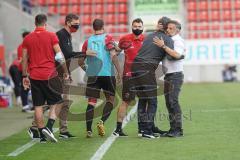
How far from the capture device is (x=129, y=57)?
40.8 feet

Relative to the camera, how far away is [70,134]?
41.8 feet

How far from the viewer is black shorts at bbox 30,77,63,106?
1175cm

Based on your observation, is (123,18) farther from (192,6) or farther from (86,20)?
(192,6)

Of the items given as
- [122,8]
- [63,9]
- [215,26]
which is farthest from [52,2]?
[215,26]

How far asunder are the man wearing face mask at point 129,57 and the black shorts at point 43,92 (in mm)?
1194

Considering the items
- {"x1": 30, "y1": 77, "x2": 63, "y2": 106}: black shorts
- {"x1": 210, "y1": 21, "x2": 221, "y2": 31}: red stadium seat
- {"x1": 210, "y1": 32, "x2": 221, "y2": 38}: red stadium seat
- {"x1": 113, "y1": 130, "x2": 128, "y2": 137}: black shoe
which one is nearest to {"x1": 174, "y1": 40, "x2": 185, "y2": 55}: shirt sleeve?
{"x1": 113, "y1": 130, "x2": 128, "y2": 137}: black shoe

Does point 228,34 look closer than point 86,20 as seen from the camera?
Yes

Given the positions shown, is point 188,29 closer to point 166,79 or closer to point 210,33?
point 210,33

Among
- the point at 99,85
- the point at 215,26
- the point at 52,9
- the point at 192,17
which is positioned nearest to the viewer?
the point at 99,85

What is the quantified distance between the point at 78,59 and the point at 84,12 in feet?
92.5

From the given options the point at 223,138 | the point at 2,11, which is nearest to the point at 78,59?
the point at 223,138

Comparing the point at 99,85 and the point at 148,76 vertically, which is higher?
the point at 148,76

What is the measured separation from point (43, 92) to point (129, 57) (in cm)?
163

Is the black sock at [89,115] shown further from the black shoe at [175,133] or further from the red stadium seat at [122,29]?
the red stadium seat at [122,29]
